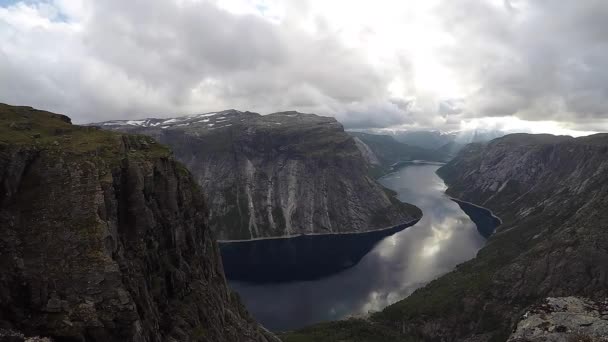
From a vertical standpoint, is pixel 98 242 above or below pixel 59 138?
below

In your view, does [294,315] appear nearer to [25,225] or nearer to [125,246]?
[125,246]

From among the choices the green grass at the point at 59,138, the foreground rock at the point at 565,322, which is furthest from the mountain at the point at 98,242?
the foreground rock at the point at 565,322

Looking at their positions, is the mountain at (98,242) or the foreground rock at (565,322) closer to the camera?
the mountain at (98,242)

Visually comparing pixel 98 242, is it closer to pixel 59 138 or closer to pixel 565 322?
pixel 59 138

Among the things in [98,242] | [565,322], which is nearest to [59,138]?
[98,242]

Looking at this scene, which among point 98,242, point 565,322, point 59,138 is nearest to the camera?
point 98,242

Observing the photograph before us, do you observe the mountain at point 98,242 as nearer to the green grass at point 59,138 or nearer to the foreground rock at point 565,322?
the green grass at point 59,138

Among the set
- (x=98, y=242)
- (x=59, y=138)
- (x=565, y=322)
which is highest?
(x=59, y=138)
